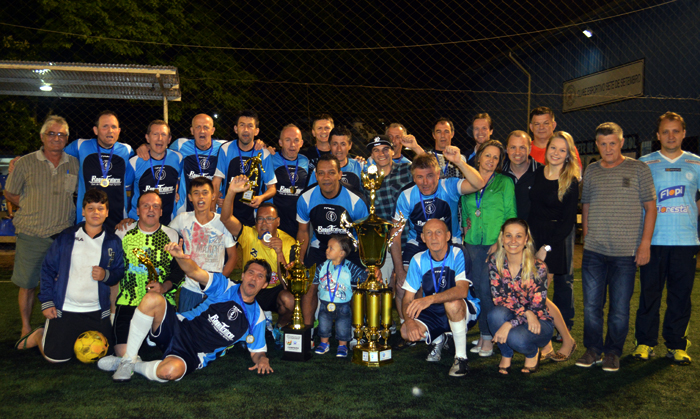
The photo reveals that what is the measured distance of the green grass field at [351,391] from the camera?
306 centimetres

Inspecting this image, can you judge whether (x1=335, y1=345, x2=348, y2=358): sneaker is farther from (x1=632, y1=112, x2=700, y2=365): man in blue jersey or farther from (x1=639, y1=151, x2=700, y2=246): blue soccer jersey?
(x1=639, y1=151, x2=700, y2=246): blue soccer jersey

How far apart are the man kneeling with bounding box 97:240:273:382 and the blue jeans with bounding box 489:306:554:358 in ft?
5.56

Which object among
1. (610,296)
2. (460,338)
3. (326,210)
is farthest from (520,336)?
(326,210)

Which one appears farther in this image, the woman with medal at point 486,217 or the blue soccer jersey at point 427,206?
the blue soccer jersey at point 427,206

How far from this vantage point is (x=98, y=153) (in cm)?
491

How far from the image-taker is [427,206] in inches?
175

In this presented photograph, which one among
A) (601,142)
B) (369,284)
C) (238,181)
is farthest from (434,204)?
(238,181)

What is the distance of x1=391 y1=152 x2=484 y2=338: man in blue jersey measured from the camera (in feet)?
14.3

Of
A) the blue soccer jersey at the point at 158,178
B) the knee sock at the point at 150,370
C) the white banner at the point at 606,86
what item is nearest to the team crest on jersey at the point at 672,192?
the knee sock at the point at 150,370

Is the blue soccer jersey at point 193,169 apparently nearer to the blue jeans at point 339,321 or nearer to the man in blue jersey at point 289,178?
the man in blue jersey at point 289,178

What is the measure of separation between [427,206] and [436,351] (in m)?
1.19

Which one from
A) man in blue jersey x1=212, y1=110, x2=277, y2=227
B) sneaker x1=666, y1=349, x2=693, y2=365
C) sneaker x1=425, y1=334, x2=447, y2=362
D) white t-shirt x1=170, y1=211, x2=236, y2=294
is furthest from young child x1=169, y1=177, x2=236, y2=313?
sneaker x1=666, y1=349, x2=693, y2=365

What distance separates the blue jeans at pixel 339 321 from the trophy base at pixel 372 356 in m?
0.31

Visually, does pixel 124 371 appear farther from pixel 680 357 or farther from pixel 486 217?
pixel 680 357
